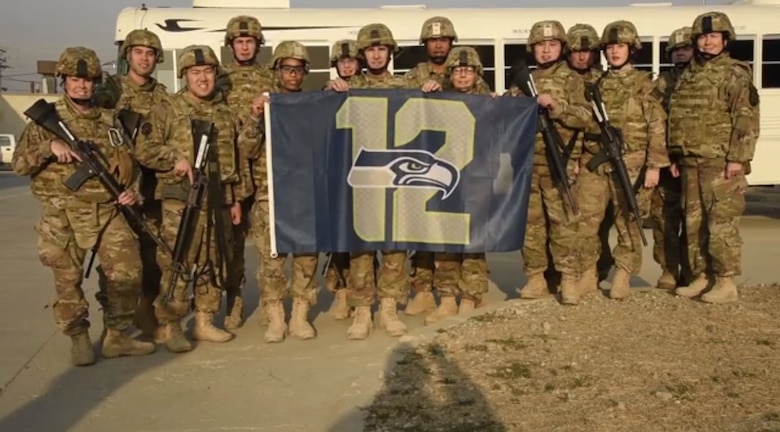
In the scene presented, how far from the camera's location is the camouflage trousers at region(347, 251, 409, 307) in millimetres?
6230

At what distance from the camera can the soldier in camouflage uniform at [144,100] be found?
605 cm

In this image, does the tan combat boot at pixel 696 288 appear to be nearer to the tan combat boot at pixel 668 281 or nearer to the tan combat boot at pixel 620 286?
the tan combat boot at pixel 668 281

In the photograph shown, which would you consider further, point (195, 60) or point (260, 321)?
point (260, 321)

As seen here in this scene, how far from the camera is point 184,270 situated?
5.86 metres

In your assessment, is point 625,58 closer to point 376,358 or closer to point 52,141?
point 376,358

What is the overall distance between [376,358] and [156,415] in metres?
1.59

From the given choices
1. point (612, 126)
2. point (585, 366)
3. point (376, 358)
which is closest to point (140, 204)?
point (376, 358)

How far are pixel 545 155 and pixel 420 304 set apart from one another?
1640 mm

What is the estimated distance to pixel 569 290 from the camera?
6.66 m

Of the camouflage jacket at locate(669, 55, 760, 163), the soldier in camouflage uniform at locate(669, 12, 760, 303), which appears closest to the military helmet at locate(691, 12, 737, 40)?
the soldier in camouflage uniform at locate(669, 12, 760, 303)

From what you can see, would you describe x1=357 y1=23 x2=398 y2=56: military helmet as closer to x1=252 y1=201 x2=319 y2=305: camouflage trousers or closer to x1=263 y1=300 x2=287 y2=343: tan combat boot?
x1=252 y1=201 x2=319 y2=305: camouflage trousers

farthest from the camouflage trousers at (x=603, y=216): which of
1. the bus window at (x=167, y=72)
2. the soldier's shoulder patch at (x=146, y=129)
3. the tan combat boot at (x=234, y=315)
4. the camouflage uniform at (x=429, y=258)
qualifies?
the bus window at (x=167, y=72)

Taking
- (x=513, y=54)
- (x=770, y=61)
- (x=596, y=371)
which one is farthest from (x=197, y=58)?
(x=770, y=61)

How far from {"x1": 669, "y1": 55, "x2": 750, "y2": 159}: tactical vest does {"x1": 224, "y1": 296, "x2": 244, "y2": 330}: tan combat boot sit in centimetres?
388
